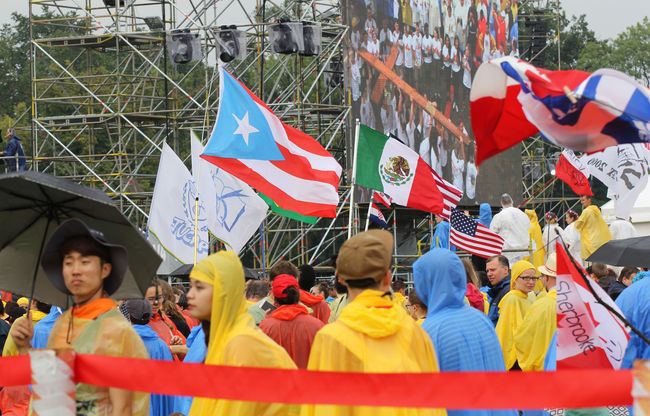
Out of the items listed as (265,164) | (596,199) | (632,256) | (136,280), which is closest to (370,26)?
(265,164)

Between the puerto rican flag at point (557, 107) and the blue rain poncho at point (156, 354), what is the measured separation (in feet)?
12.2

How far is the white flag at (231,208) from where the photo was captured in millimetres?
16094

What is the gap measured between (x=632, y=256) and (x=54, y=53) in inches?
2101

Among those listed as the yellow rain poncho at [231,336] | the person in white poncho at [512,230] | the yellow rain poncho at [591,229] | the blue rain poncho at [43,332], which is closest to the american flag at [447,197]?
the yellow rain poncho at [591,229]

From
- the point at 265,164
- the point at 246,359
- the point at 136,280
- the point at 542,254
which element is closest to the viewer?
the point at 246,359

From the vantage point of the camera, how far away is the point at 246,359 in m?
6.18

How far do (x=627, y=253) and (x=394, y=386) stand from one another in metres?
7.76

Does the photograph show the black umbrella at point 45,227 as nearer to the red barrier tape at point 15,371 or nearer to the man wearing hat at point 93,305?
the man wearing hat at point 93,305

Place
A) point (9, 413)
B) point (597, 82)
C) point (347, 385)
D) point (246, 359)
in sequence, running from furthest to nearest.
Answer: point (9, 413), point (246, 359), point (597, 82), point (347, 385)

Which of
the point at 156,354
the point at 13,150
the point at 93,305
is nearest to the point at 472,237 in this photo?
the point at 156,354

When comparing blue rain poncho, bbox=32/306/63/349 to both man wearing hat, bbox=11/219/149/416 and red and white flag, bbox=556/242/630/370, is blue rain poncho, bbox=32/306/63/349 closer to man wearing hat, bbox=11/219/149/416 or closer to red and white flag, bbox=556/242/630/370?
man wearing hat, bbox=11/219/149/416

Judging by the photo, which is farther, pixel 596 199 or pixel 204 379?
pixel 596 199

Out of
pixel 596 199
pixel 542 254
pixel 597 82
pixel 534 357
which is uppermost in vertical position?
pixel 597 82

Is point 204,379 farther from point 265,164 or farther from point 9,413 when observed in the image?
point 265,164
